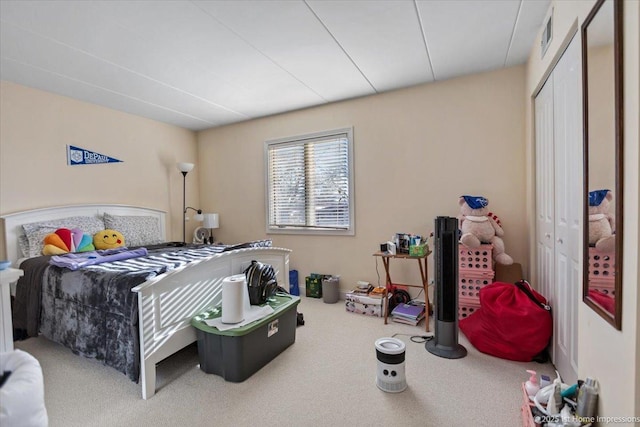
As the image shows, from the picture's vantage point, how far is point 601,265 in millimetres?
1200

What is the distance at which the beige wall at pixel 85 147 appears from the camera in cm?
293

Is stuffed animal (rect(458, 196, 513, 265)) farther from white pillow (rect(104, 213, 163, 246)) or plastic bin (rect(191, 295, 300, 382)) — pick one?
white pillow (rect(104, 213, 163, 246))

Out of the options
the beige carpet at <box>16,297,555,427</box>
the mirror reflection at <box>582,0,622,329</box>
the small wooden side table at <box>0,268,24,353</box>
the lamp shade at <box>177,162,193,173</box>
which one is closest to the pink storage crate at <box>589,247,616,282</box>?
the mirror reflection at <box>582,0,622,329</box>

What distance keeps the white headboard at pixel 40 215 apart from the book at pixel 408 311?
11.4 feet

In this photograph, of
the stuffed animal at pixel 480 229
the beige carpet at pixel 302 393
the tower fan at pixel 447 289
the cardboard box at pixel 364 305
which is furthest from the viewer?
the cardboard box at pixel 364 305

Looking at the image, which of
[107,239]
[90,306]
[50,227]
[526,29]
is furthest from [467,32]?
[50,227]

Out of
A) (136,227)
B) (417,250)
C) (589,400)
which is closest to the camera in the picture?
(589,400)

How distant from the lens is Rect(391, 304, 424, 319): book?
114 inches

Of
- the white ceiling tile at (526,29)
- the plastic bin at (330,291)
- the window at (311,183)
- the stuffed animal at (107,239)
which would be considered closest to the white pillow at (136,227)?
the stuffed animal at (107,239)

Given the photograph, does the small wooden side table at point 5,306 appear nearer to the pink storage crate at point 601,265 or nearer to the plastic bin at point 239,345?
the plastic bin at point 239,345

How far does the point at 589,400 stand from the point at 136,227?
4.29 m

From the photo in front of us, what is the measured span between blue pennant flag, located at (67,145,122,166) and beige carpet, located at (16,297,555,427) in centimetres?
203

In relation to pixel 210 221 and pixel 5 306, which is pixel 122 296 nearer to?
pixel 5 306

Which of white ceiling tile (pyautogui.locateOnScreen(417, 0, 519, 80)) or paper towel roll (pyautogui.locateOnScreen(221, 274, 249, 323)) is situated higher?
white ceiling tile (pyautogui.locateOnScreen(417, 0, 519, 80))
